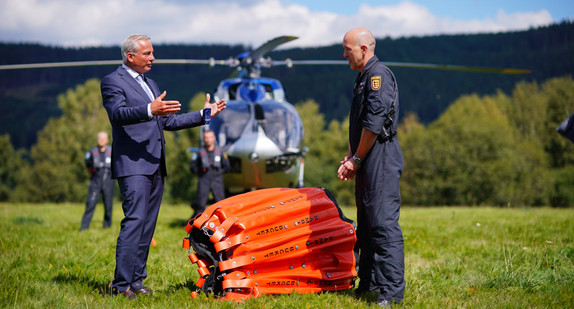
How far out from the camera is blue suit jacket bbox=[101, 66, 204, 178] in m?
4.75

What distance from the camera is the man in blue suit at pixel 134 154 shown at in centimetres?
470

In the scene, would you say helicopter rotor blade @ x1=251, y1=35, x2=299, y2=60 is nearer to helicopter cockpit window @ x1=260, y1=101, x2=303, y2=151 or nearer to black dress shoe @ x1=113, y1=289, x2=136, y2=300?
helicopter cockpit window @ x1=260, y1=101, x2=303, y2=151

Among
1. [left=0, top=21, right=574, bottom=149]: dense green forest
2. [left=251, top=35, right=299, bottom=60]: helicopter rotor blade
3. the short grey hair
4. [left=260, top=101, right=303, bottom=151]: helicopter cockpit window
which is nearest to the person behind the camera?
the short grey hair

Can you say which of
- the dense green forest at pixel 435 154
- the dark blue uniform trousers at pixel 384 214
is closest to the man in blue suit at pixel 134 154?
the dark blue uniform trousers at pixel 384 214

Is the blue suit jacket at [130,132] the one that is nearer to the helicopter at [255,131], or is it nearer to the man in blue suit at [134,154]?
the man in blue suit at [134,154]

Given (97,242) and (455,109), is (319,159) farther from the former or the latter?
(97,242)

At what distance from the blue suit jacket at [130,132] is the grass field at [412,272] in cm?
116

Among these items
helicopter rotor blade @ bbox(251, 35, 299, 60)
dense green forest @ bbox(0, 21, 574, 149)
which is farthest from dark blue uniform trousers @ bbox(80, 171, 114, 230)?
dense green forest @ bbox(0, 21, 574, 149)

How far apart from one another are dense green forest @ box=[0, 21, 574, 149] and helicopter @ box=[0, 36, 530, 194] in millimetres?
105098

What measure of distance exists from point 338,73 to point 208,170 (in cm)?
14078

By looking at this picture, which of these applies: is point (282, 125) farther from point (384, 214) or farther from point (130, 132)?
point (384, 214)

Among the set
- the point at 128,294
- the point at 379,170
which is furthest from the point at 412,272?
the point at 128,294

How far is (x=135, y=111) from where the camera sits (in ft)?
14.9

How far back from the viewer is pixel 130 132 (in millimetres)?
4812
